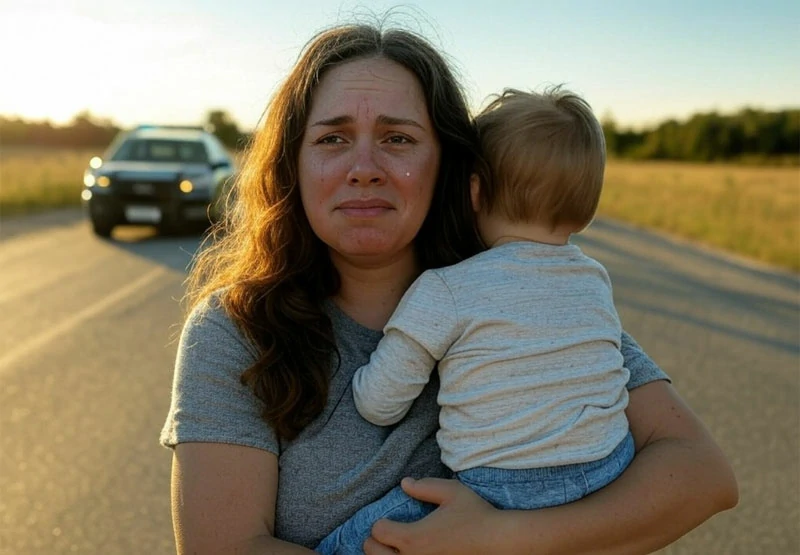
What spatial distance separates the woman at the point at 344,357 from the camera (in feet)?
5.95

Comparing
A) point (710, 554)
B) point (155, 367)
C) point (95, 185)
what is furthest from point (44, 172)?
point (710, 554)

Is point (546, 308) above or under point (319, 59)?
under

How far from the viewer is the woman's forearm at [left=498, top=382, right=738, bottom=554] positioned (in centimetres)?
179

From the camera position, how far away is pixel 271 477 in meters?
1.87

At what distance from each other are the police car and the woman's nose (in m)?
12.8

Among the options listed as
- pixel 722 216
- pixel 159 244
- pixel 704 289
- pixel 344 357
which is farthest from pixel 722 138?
pixel 344 357

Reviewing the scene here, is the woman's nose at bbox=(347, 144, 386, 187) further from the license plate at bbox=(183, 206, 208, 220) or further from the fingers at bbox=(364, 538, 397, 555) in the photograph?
the license plate at bbox=(183, 206, 208, 220)

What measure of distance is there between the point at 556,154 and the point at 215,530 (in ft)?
3.37

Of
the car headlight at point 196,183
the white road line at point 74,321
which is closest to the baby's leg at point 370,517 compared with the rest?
the white road line at point 74,321

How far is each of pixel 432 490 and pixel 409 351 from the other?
27cm

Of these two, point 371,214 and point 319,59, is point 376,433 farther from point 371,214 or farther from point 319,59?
point 319,59

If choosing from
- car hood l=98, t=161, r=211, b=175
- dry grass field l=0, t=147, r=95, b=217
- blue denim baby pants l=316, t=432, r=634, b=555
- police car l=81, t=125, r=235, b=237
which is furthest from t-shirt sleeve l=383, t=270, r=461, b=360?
dry grass field l=0, t=147, r=95, b=217

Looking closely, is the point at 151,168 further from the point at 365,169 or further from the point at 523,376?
the point at 523,376

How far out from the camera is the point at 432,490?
182 cm
